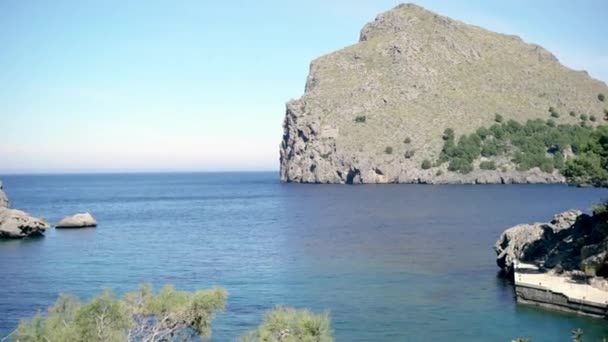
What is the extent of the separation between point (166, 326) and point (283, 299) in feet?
77.6

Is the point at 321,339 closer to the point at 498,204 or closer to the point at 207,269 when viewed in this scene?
the point at 207,269

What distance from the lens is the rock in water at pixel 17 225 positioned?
84625mm

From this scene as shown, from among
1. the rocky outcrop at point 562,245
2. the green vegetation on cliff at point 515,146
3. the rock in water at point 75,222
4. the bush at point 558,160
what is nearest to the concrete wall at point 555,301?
the rocky outcrop at point 562,245

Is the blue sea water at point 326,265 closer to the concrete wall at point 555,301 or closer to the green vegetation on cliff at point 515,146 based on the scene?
the concrete wall at point 555,301

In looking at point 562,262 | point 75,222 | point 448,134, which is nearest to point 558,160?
point 448,134

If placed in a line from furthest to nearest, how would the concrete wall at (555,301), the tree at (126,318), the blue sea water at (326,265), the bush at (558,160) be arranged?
the bush at (558,160), the blue sea water at (326,265), the concrete wall at (555,301), the tree at (126,318)

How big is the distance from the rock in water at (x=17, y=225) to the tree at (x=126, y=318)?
67.0 metres

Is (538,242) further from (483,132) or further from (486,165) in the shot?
(483,132)

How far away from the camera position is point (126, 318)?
2305cm

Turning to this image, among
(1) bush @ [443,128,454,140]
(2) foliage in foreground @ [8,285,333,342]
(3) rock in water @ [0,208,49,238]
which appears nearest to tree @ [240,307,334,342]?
(2) foliage in foreground @ [8,285,333,342]

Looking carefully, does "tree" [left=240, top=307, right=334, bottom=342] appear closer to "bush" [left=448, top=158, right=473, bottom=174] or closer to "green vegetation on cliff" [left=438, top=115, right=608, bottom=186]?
"bush" [left=448, top=158, right=473, bottom=174]

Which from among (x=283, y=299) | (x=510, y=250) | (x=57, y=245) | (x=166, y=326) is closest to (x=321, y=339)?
(x=166, y=326)

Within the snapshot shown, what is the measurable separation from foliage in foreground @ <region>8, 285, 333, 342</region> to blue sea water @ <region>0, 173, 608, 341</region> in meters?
12.9

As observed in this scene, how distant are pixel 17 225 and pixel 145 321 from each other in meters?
69.5
